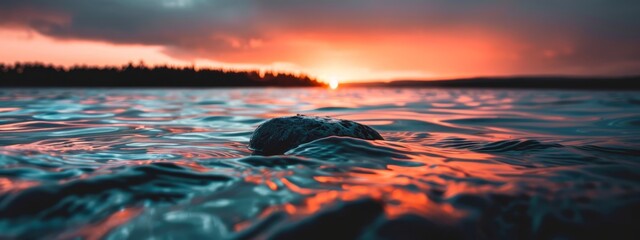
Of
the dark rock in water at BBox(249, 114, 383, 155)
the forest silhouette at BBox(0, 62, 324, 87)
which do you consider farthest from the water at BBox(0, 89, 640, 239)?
the forest silhouette at BBox(0, 62, 324, 87)

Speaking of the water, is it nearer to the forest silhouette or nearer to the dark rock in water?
the dark rock in water

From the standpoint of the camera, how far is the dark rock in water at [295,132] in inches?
173

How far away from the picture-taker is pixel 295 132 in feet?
14.7

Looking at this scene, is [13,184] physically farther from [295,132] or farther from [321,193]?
[295,132]

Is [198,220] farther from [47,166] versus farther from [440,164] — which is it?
[440,164]

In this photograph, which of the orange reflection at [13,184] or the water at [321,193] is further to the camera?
the orange reflection at [13,184]

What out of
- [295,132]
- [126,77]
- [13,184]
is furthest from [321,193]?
[126,77]

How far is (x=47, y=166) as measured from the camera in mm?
3016

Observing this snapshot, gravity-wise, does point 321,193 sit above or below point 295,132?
below

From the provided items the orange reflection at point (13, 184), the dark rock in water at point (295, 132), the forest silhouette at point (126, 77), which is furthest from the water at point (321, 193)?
the forest silhouette at point (126, 77)

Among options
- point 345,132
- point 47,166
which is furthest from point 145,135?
point 345,132

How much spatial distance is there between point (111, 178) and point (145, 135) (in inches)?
129

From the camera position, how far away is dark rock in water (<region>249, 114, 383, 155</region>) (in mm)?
4387

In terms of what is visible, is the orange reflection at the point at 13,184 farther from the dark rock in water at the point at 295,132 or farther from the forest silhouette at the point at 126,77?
the forest silhouette at the point at 126,77
